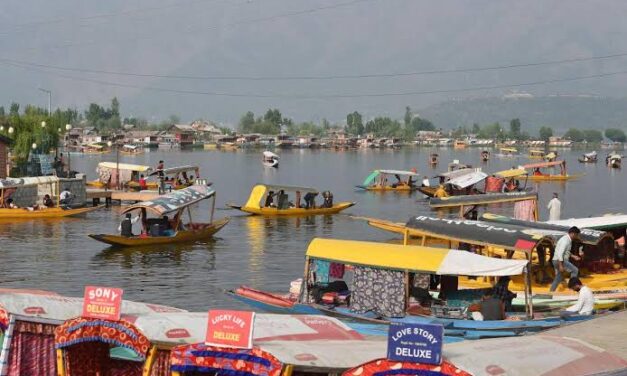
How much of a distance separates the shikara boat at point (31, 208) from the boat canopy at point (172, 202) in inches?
405

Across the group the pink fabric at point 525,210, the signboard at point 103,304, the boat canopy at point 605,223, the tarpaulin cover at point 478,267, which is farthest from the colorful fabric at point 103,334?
the pink fabric at point 525,210

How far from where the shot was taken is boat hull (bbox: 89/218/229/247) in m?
38.1

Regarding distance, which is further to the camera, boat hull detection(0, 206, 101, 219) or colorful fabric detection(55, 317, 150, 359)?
boat hull detection(0, 206, 101, 219)

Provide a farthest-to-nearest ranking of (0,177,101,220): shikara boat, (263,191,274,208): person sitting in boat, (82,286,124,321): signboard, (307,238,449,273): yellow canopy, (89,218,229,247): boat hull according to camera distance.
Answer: (263,191,274,208): person sitting in boat < (0,177,101,220): shikara boat < (89,218,229,247): boat hull < (307,238,449,273): yellow canopy < (82,286,124,321): signboard

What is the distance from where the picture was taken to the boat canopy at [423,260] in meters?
21.5

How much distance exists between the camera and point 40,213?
47.5m

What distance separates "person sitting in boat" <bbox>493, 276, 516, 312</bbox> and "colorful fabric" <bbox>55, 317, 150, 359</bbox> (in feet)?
32.7

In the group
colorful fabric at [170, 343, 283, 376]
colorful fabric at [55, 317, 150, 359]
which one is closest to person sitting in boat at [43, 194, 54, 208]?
colorful fabric at [55, 317, 150, 359]

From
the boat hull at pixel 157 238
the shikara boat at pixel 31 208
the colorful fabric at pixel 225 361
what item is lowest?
the boat hull at pixel 157 238

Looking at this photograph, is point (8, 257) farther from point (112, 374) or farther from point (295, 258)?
point (112, 374)

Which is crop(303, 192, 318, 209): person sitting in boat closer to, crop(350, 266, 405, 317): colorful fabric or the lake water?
the lake water

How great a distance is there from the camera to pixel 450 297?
23.4m

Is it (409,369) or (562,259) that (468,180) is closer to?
(562,259)

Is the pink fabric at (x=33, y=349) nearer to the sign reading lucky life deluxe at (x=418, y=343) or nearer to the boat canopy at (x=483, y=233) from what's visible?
the sign reading lucky life deluxe at (x=418, y=343)
